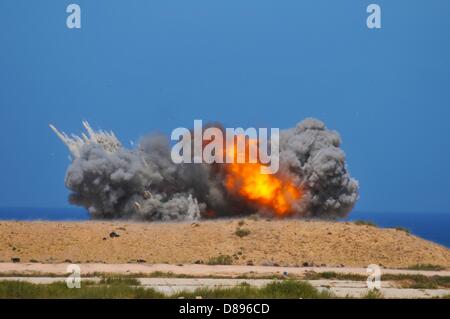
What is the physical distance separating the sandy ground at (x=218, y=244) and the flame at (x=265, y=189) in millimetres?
10326

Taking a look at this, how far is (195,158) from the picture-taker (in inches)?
2013

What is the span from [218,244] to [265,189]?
14.7m

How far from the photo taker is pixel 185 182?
50.4 metres

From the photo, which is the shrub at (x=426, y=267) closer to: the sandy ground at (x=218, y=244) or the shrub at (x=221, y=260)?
the sandy ground at (x=218, y=244)

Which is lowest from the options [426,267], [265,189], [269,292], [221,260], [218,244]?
[426,267]

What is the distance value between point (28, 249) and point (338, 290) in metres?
17.2

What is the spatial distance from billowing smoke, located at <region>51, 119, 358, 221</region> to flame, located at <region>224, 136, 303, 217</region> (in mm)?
120

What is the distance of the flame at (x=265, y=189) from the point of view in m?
49.8

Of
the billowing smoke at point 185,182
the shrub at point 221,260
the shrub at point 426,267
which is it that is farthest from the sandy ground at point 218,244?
the billowing smoke at point 185,182

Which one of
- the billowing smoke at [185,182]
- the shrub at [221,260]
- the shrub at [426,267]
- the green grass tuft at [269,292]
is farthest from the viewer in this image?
the billowing smoke at [185,182]

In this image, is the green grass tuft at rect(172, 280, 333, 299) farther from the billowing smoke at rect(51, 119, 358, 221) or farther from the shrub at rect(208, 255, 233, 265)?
the billowing smoke at rect(51, 119, 358, 221)

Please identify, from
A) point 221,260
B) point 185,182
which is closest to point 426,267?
point 221,260

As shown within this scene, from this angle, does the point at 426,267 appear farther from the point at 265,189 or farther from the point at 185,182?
the point at 185,182

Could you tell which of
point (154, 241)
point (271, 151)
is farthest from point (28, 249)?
point (271, 151)
